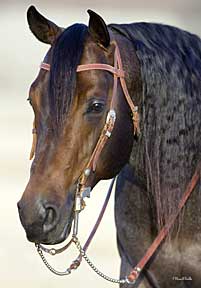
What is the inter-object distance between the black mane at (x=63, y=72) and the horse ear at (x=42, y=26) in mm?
133

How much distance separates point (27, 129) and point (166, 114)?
12.6 ft

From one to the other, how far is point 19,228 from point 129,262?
7.70 ft

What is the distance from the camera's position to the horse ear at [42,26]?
8.02 ft

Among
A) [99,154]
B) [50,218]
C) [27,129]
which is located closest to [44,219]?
[50,218]

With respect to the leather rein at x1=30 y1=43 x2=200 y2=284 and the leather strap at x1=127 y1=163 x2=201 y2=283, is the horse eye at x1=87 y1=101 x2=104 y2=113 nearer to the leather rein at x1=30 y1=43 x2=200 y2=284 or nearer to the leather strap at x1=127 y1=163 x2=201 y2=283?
the leather rein at x1=30 y1=43 x2=200 y2=284

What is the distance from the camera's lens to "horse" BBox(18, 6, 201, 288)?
2.21 m

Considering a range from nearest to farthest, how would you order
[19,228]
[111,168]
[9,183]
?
[111,168] → [19,228] → [9,183]

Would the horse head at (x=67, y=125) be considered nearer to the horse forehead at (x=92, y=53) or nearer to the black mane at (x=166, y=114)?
the horse forehead at (x=92, y=53)

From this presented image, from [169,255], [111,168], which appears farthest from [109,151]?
[169,255]

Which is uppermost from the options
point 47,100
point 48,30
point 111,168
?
point 48,30

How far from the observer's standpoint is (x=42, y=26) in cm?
246

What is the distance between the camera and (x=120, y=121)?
2.35 m

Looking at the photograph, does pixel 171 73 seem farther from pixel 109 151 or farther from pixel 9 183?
pixel 9 183

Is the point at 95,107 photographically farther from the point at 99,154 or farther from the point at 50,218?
the point at 50,218
